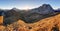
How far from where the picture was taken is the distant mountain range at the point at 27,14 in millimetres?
8250

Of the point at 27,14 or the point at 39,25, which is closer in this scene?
the point at 39,25

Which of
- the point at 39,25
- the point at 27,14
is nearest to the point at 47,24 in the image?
the point at 39,25

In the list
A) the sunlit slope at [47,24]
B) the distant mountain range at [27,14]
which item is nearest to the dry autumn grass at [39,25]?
the sunlit slope at [47,24]

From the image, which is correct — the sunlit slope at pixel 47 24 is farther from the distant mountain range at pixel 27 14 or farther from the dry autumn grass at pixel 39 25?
the distant mountain range at pixel 27 14

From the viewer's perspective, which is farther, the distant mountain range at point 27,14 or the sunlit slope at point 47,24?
the distant mountain range at point 27,14

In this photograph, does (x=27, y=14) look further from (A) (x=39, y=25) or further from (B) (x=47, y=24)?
(B) (x=47, y=24)

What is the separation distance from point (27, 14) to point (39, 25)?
1.99 ft

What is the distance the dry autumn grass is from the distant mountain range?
0.14 metres

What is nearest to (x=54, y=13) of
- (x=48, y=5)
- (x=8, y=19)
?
(x=48, y=5)

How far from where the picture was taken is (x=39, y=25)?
27.1 ft

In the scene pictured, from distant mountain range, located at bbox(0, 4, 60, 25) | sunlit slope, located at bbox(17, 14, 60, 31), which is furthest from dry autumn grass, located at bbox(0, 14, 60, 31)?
distant mountain range, located at bbox(0, 4, 60, 25)

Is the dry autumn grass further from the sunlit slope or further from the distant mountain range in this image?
the distant mountain range

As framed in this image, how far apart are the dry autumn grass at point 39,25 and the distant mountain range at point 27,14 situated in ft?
0.47

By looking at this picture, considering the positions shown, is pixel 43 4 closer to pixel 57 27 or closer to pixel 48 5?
pixel 48 5
